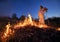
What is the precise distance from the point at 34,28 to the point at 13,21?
7.88m

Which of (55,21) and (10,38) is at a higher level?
(55,21)

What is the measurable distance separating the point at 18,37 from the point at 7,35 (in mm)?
2580

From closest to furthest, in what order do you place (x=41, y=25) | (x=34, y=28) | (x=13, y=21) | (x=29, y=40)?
(x=29, y=40)
(x=34, y=28)
(x=41, y=25)
(x=13, y=21)

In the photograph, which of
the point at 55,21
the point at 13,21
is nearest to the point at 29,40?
the point at 13,21

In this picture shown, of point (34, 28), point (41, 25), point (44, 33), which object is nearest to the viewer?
point (44, 33)

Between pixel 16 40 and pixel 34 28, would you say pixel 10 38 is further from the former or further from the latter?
pixel 34 28

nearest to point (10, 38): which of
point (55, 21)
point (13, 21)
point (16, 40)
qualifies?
point (16, 40)

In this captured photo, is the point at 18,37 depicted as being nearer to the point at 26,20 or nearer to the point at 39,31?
the point at 39,31

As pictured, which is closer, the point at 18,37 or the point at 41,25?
the point at 18,37

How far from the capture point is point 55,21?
3756 centimetres

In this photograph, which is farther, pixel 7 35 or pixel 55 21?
pixel 55 21

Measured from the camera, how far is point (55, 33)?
2750 cm

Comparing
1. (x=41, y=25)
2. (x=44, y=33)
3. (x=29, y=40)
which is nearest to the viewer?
(x=29, y=40)

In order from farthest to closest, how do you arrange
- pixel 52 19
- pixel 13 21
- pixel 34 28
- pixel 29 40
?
1. pixel 52 19
2. pixel 13 21
3. pixel 34 28
4. pixel 29 40
